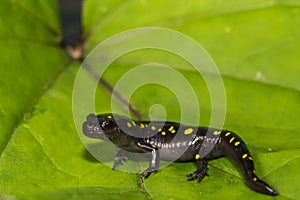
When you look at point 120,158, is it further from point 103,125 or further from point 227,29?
point 227,29

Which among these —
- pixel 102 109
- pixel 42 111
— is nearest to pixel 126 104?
pixel 102 109

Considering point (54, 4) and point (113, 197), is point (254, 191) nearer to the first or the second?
point (113, 197)

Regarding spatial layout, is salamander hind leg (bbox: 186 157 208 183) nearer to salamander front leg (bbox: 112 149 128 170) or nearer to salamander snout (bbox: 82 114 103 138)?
salamander front leg (bbox: 112 149 128 170)

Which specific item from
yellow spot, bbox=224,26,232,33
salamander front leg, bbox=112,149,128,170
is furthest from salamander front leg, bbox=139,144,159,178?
yellow spot, bbox=224,26,232,33

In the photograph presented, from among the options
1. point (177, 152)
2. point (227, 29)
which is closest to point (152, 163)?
point (177, 152)

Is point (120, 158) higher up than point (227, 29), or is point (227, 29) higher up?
point (227, 29)

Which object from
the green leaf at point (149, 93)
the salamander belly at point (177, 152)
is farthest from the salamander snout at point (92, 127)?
the salamander belly at point (177, 152)

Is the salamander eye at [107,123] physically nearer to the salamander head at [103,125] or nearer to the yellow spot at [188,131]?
the salamander head at [103,125]
